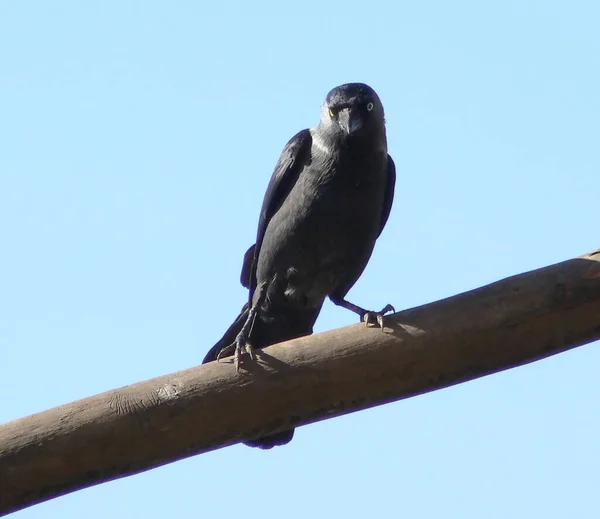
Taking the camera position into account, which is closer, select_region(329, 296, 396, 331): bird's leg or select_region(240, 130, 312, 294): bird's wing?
select_region(329, 296, 396, 331): bird's leg

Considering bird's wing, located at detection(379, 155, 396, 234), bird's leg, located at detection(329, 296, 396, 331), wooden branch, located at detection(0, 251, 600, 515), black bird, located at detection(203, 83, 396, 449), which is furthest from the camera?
bird's wing, located at detection(379, 155, 396, 234)

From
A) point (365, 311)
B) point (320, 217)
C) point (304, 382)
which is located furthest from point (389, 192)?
point (304, 382)

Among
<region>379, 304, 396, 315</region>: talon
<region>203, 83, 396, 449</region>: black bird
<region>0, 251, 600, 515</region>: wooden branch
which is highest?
<region>203, 83, 396, 449</region>: black bird

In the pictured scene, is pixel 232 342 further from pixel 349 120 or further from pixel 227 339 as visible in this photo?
pixel 349 120

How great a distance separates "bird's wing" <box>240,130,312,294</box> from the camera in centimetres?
574

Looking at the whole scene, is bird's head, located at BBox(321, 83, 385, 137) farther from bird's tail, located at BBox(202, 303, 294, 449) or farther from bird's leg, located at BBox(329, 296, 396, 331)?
bird's tail, located at BBox(202, 303, 294, 449)

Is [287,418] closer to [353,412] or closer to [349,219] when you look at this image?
[353,412]

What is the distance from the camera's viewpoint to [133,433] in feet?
11.2

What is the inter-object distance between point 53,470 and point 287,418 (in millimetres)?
915

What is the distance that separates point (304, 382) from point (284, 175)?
2345 mm

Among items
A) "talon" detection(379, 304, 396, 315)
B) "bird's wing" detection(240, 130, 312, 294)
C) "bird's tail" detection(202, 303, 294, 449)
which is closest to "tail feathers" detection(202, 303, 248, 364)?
"bird's tail" detection(202, 303, 294, 449)

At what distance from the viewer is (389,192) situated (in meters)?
6.00

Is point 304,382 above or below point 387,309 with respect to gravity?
below

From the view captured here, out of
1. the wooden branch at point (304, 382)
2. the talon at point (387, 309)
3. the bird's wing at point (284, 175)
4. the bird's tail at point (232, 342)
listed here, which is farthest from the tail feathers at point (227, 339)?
the wooden branch at point (304, 382)
